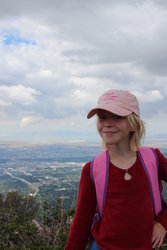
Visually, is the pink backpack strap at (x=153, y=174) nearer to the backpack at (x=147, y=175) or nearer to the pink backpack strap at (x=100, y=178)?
the backpack at (x=147, y=175)

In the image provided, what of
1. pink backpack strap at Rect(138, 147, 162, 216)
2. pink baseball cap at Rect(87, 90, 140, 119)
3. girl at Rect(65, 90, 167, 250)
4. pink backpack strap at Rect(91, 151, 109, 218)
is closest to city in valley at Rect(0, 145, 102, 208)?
girl at Rect(65, 90, 167, 250)

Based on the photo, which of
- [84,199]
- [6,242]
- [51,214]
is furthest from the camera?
[51,214]

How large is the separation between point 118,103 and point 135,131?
0.26m

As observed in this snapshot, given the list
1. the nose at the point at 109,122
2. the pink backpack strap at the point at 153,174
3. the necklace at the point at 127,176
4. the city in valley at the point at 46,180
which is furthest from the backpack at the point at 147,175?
the city in valley at the point at 46,180

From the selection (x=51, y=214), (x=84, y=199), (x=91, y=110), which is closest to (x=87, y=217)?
(x=84, y=199)

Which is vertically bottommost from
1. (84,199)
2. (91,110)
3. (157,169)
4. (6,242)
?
(6,242)

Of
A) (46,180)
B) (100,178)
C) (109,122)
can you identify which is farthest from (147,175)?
(46,180)

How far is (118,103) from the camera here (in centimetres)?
234

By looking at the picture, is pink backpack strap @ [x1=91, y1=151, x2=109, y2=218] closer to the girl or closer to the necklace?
the girl

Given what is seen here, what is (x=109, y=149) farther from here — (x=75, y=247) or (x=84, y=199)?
(x=75, y=247)

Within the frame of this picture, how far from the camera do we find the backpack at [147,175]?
227cm

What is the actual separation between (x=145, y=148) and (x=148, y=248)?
749 millimetres

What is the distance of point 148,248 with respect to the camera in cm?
225

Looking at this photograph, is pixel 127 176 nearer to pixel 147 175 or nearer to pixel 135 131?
pixel 147 175
